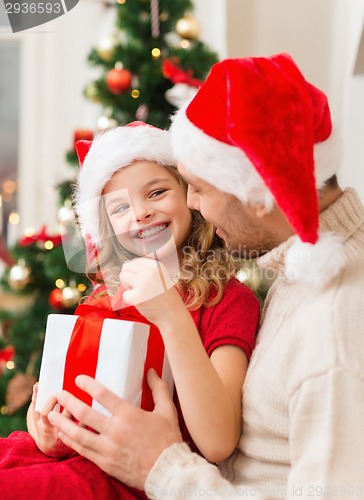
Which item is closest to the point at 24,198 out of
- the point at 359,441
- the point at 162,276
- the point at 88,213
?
the point at 88,213

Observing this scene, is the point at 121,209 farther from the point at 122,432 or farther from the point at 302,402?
the point at 302,402

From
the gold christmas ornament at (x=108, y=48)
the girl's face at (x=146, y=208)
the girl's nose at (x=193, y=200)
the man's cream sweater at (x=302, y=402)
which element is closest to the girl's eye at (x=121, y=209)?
the girl's face at (x=146, y=208)

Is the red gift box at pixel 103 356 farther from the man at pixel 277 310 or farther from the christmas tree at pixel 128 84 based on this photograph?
the christmas tree at pixel 128 84

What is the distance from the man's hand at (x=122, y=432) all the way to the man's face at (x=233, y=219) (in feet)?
0.90

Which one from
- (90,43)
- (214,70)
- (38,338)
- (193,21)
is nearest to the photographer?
(214,70)

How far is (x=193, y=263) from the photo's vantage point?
1.37 m

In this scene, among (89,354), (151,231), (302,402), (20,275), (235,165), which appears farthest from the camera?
(20,275)

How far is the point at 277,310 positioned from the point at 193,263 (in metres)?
0.28

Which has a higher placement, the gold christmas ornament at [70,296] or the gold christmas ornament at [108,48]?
the gold christmas ornament at [108,48]

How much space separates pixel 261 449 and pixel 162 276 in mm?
316

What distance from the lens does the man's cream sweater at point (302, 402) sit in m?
0.89

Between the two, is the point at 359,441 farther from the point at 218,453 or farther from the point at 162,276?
the point at 162,276

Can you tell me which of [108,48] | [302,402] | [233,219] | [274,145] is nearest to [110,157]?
[233,219]

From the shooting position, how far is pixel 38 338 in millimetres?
2447
